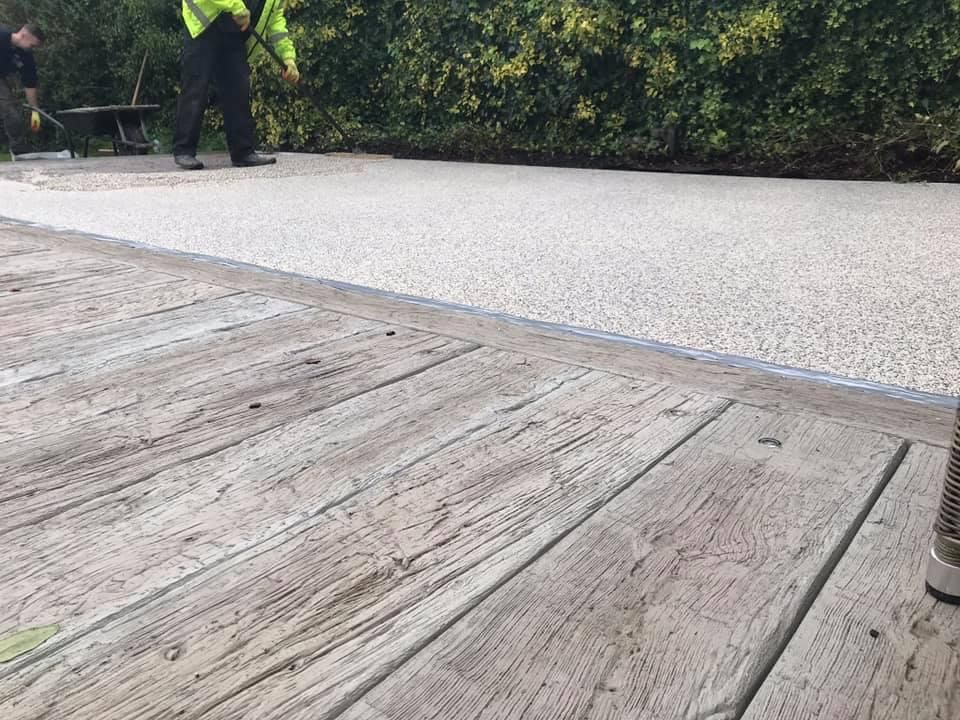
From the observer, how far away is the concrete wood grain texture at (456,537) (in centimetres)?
84

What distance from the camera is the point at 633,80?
555cm

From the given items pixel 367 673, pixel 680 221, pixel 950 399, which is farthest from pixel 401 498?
pixel 680 221

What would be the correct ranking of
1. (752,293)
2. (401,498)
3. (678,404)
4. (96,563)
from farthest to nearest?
(752,293)
(678,404)
(401,498)
(96,563)

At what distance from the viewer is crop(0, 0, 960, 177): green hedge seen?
461cm

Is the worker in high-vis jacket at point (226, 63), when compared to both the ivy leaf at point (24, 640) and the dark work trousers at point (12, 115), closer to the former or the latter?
the dark work trousers at point (12, 115)

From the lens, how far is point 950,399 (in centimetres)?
153

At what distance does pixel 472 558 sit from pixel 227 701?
340 millimetres

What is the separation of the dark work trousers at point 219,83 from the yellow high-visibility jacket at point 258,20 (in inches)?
4.8

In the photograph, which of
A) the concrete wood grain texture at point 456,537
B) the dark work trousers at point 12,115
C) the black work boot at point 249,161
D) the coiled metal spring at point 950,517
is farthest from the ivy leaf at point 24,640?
the dark work trousers at point 12,115

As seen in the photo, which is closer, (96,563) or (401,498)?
(96,563)

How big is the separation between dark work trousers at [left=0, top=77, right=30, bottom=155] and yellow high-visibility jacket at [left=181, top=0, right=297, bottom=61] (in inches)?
89.4

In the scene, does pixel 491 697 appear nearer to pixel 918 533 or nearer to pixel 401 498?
pixel 401 498

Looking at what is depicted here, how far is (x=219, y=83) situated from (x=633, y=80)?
2.95m

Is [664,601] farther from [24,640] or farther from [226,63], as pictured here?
[226,63]
